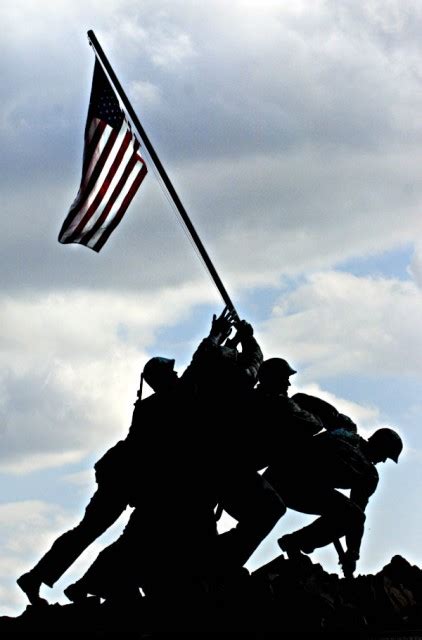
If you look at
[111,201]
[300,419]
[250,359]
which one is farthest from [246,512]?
[111,201]

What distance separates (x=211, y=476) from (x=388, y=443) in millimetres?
2255

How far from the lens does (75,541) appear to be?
82.6 feet

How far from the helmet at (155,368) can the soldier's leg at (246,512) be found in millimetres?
1446

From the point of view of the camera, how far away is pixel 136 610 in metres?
23.7

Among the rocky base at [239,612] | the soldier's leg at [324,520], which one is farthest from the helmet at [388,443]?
the rocky base at [239,612]

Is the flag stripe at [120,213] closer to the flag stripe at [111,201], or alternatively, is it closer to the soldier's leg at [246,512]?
the flag stripe at [111,201]

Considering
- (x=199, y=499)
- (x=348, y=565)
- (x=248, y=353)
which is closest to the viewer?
(x=199, y=499)

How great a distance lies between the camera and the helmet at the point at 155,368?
25531mm

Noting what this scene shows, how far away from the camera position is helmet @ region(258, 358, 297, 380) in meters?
25.5

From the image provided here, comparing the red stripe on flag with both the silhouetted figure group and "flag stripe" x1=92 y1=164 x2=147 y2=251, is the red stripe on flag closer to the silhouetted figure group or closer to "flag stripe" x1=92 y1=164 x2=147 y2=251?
"flag stripe" x1=92 y1=164 x2=147 y2=251

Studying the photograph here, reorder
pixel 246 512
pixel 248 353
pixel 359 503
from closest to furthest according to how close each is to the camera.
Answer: pixel 246 512, pixel 359 503, pixel 248 353

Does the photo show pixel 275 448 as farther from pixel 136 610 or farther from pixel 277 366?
pixel 136 610

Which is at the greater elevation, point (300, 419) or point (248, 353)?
point (248, 353)

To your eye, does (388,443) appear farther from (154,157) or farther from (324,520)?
(154,157)
